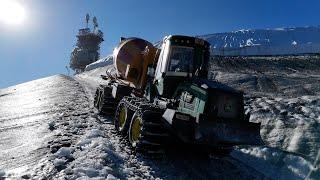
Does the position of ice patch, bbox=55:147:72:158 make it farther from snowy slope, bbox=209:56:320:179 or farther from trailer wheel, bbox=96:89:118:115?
trailer wheel, bbox=96:89:118:115

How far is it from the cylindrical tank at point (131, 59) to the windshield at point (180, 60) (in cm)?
247

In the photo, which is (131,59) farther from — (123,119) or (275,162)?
(275,162)

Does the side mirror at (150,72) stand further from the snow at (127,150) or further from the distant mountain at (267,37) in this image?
the distant mountain at (267,37)

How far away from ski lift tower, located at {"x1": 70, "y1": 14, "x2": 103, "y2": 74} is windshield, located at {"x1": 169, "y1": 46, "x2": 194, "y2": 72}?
6763 centimetres

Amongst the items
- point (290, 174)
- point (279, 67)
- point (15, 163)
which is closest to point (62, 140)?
Result: point (15, 163)

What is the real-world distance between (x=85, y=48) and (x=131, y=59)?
65672 millimetres

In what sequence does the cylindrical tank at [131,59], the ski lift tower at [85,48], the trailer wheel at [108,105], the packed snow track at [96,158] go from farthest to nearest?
the ski lift tower at [85,48] → the trailer wheel at [108,105] → the cylindrical tank at [131,59] → the packed snow track at [96,158]

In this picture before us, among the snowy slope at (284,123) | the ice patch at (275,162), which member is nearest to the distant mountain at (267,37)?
the snowy slope at (284,123)

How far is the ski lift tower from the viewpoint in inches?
3088

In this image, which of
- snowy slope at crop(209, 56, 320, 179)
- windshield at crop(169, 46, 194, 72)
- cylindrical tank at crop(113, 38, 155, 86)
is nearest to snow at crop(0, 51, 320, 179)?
snowy slope at crop(209, 56, 320, 179)

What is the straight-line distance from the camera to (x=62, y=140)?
11.1 m

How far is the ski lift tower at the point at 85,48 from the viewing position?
78438 mm

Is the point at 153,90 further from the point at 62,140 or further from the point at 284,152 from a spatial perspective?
the point at 284,152

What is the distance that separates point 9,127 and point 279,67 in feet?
81.3
